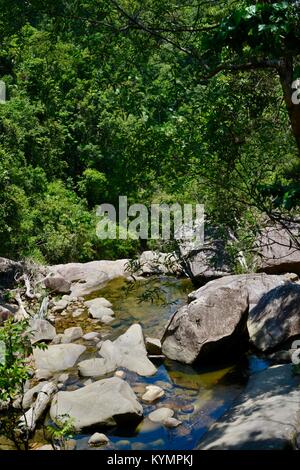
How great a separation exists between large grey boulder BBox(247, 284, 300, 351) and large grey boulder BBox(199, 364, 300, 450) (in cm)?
194

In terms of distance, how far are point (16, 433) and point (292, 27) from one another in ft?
19.0

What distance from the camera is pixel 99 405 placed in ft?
Result: 21.8

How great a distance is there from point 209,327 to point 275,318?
1.36 metres

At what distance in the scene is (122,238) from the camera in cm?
1992

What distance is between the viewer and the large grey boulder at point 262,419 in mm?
4859

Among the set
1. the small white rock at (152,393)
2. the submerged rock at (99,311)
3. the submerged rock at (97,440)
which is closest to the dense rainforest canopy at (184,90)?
the small white rock at (152,393)

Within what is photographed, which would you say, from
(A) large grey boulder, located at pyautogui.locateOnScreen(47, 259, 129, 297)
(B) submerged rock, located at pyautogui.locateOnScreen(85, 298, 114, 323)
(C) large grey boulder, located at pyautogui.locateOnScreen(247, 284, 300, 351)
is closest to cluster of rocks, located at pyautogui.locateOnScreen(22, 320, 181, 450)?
(B) submerged rock, located at pyautogui.locateOnScreen(85, 298, 114, 323)

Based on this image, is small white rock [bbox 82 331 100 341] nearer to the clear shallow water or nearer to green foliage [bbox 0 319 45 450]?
the clear shallow water

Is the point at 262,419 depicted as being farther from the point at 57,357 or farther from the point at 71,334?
the point at 71,334

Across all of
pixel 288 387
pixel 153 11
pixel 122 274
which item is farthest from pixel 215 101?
pixel 122 274

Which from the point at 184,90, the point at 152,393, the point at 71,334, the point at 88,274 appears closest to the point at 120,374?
the point at 152,393

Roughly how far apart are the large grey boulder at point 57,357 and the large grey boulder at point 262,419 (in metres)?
3.74

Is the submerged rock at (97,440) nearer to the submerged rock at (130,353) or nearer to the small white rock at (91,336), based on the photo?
the submerged rock at (130,353)

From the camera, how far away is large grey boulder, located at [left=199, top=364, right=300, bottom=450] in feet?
15.9
